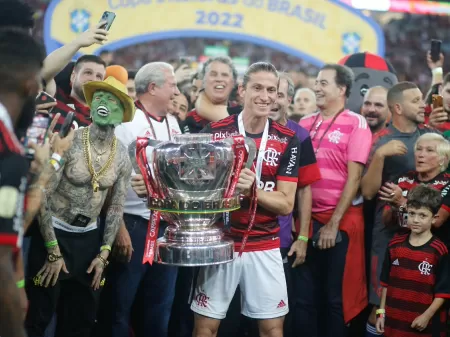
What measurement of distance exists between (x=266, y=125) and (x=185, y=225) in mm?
911

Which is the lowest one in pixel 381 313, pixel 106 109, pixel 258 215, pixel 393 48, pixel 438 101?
pixel 381 313

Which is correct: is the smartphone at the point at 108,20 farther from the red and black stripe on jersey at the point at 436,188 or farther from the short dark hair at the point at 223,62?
the red and black stripe on jersey at the point at 436,188

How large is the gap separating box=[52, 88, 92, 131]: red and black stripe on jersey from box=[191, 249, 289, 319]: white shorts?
1.39 m

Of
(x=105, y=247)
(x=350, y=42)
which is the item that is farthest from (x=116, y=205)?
(x=350, y=42)

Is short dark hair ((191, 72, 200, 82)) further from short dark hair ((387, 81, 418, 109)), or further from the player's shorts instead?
the player's shorts

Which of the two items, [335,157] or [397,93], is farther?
[397,93]

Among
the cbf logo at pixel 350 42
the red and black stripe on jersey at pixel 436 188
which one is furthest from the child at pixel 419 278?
the cbf logo at pixel 350 42

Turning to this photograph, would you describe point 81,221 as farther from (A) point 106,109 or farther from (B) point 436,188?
(B) point 436,188

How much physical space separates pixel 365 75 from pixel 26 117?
181 inches

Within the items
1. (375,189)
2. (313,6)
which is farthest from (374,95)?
(313,6)

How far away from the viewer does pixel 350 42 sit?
9.40m

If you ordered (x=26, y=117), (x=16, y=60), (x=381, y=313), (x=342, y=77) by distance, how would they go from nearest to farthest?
(x=16, y=60)
(x=26, y=117)
(x=381, y=313)
(x=342, y=77)

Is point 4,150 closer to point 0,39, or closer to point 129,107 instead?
point 0,39

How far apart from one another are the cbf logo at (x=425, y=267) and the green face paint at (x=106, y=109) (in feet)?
7.01
